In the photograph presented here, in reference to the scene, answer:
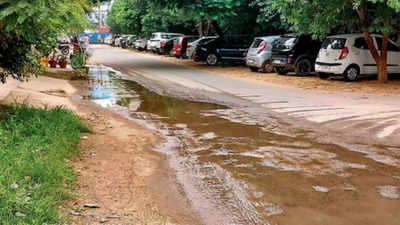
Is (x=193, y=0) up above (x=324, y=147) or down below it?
above

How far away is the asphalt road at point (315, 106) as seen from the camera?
8.02 m

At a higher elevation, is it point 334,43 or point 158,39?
point 334,43

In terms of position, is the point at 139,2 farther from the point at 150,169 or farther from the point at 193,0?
the point at 150,169

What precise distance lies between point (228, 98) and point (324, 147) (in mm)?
5555

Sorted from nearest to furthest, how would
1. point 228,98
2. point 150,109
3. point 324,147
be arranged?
point 324,147 → point 150,109 → point 228,98

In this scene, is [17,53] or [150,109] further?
[150,109]

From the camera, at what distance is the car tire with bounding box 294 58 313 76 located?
61.2 ft

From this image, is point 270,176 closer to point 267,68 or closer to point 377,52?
point 377,52

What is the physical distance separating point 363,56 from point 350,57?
0.66 metres

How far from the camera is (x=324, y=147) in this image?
7160 millimetres

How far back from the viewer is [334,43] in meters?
16.1

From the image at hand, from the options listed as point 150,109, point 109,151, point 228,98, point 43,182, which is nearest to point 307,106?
point 228,98

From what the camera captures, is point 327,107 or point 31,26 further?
point 327,107

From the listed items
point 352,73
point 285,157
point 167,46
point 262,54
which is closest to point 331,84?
point 352,73
